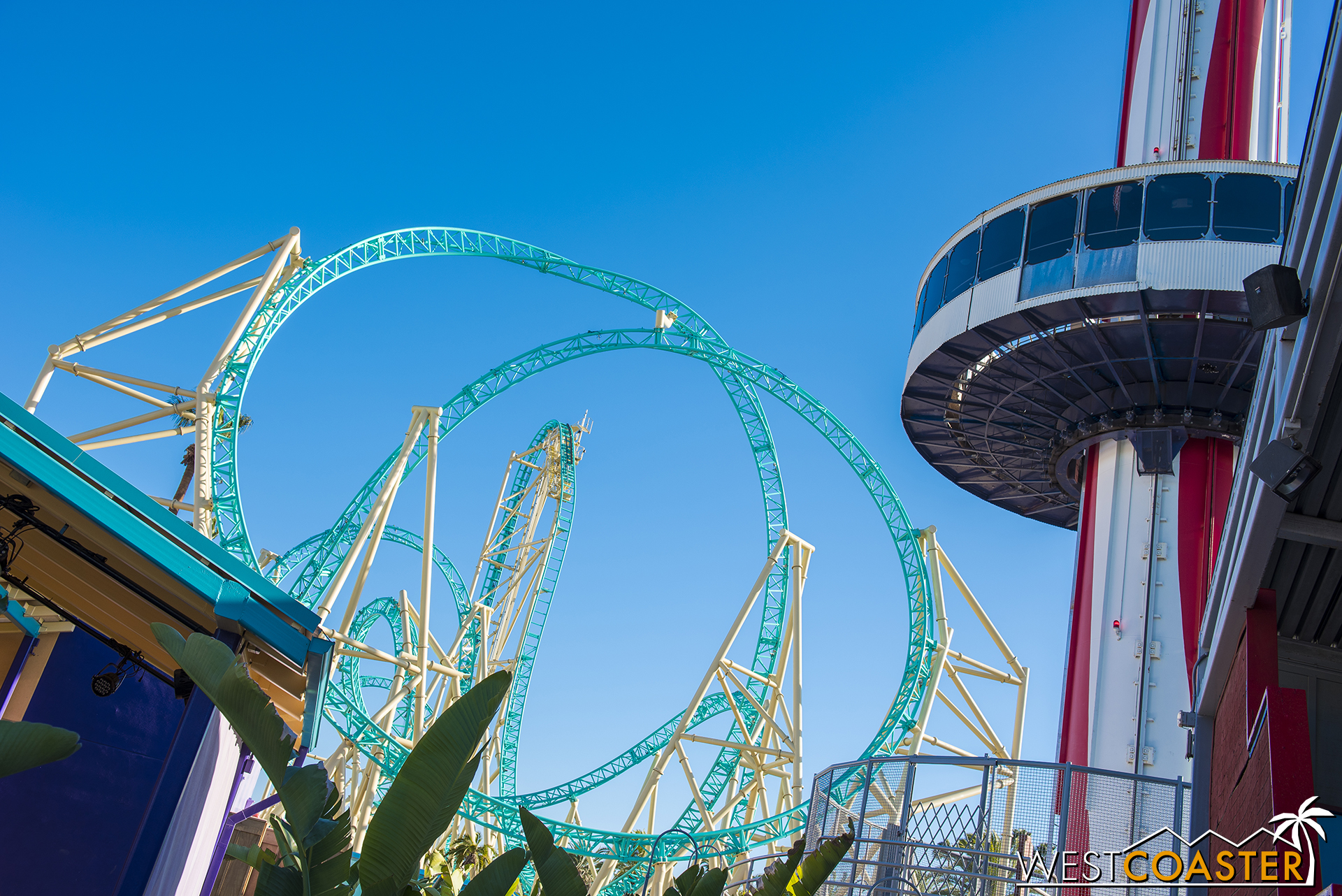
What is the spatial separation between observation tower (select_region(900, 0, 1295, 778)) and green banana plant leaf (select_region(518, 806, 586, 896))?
10.6 m

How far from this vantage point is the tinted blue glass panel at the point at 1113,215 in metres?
14.9

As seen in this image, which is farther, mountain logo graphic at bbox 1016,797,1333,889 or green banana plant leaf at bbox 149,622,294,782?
green banana plant leaf at bbox 149,622,294,782

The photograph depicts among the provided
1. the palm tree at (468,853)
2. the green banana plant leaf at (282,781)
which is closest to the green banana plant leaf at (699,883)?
the green banana plant leaf at (282,781)

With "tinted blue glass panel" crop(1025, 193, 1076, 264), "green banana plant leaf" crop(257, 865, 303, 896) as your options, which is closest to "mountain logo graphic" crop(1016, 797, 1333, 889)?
"green banana plant leaf" crop(257, 865, 303, 896)

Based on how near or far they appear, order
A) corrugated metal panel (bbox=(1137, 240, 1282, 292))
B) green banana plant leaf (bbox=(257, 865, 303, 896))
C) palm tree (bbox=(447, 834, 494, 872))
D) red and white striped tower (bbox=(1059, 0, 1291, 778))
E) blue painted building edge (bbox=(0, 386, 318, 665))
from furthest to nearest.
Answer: palm tree (bbox=(447, 834, 494, 872)) → red and white striped tower (bbox=(1059, 0, 1291, 778)) → corrugated metal panel (bbox=(1137, 240, 1282, 292)) → blue painted building edge (bbox=(0, 386, 318, 665)) → green banana plant leaf (bbox=(257, 865, 303, 896))

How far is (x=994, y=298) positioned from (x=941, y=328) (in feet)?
3.96

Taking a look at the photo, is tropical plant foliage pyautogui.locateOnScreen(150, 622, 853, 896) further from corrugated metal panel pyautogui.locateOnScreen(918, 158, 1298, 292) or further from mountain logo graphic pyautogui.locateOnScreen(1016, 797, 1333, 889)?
corrugated metal panel pyautogui.locateOnScreen(918, 158, 1298, 292)

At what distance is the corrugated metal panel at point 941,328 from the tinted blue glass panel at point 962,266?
0.16 m

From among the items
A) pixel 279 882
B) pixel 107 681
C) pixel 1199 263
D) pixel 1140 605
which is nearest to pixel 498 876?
pixel 279 882

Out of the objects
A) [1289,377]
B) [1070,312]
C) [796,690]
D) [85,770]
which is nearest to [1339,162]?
[1289,377]

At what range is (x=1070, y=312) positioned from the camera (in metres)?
15.2

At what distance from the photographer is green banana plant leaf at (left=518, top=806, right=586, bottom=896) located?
245 inches

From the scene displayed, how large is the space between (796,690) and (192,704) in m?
12.2

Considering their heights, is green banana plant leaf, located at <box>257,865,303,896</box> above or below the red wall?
below
